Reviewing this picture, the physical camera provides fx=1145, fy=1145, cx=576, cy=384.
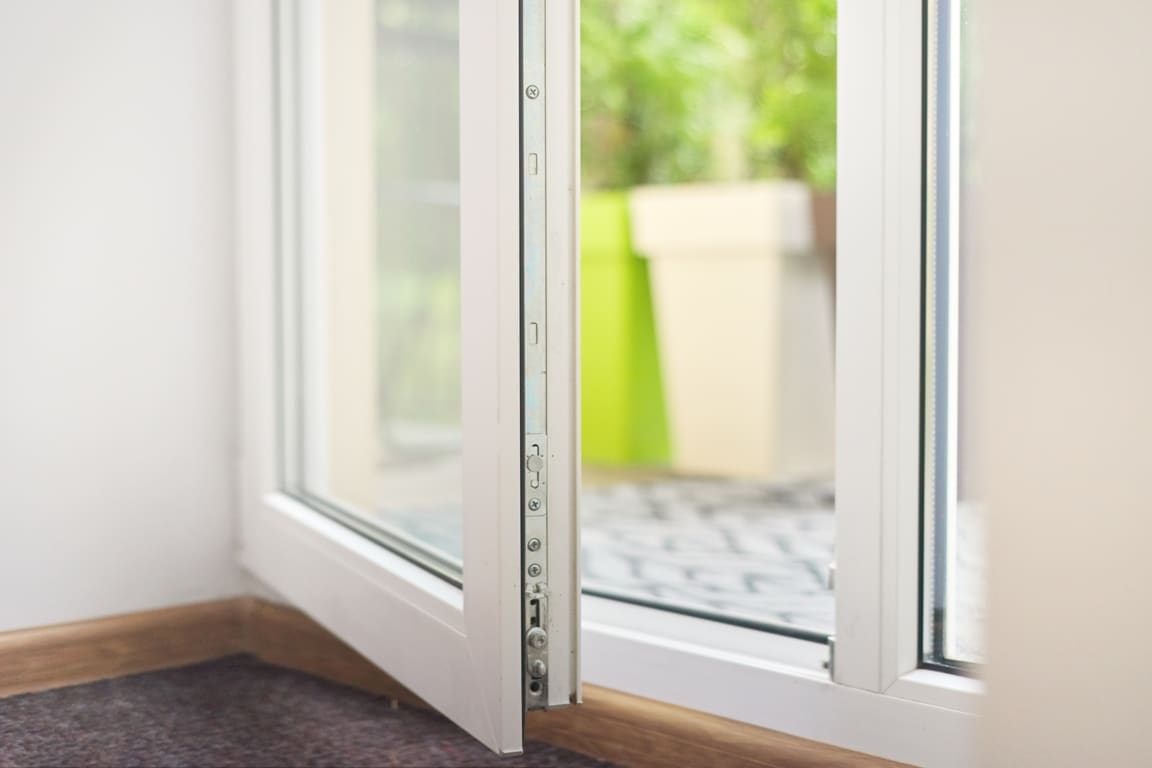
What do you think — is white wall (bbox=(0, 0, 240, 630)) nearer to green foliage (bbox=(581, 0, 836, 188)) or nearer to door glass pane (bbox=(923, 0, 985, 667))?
door glass pane (bbox=(923, 0, 985, 667))

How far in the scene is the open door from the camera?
0.78 m

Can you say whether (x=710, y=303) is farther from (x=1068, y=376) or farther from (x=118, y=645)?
(x=1068, y=376)

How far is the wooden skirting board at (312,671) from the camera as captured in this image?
892 millimetres

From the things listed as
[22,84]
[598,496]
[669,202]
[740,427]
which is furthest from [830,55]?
[22,84]

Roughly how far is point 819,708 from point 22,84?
38.3 inches

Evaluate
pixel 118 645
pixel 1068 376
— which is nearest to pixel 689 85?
pixel 118 645

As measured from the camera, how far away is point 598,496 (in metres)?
2.10

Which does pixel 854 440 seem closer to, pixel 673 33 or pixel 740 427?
pixel 740 427

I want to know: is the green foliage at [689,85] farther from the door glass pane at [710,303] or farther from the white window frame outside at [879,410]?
the white window frame outside at [879,410]

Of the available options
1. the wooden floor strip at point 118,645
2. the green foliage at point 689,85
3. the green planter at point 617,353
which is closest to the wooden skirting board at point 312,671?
the wooden floor strip at point 118,645

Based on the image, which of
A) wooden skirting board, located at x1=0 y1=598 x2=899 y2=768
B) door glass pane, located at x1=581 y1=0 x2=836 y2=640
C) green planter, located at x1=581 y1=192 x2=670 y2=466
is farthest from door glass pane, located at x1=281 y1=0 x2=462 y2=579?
green planter, located at x1=581 y1=192 x2=670 y2=466

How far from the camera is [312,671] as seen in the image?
4.17 ft

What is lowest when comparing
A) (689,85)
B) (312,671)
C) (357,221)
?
(312,671)

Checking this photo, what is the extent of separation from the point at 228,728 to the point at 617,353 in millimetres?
1726
